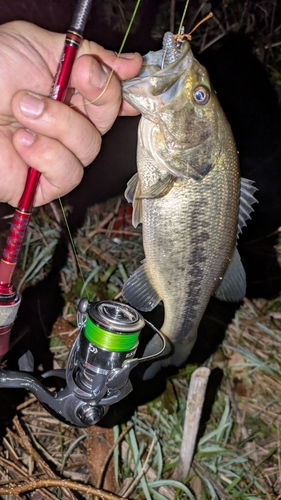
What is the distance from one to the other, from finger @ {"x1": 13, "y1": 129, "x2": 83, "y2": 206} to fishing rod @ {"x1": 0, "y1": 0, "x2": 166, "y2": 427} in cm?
6

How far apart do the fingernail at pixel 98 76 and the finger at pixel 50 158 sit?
0.98 feet

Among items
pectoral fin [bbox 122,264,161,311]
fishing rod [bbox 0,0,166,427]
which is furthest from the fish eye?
pectoral fin [bbox 122,264,161,311]

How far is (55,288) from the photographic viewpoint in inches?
145

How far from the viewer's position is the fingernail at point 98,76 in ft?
5.34

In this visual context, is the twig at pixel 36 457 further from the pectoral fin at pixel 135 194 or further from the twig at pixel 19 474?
the pectoral fin at pixel 135 194

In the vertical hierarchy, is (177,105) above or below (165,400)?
above

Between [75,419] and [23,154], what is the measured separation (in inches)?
43.9

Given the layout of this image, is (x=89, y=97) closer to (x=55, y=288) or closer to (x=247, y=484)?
(x=55, y=288)

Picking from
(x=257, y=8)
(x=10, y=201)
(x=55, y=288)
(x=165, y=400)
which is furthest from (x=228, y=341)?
(x=257, y=8)

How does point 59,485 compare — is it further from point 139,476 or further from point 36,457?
point 139,476

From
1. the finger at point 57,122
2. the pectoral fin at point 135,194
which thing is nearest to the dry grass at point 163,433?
the pectoral fin at point 135,194

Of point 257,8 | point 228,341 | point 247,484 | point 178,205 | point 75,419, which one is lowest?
point 247,484

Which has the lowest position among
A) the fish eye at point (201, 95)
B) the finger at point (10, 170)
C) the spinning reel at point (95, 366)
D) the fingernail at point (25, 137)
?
the spinning reel at point (95, 366)

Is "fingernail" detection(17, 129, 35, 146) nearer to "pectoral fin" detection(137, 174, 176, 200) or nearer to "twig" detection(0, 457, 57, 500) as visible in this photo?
"pectoral fin" detection(137, 174, 176, 200)
